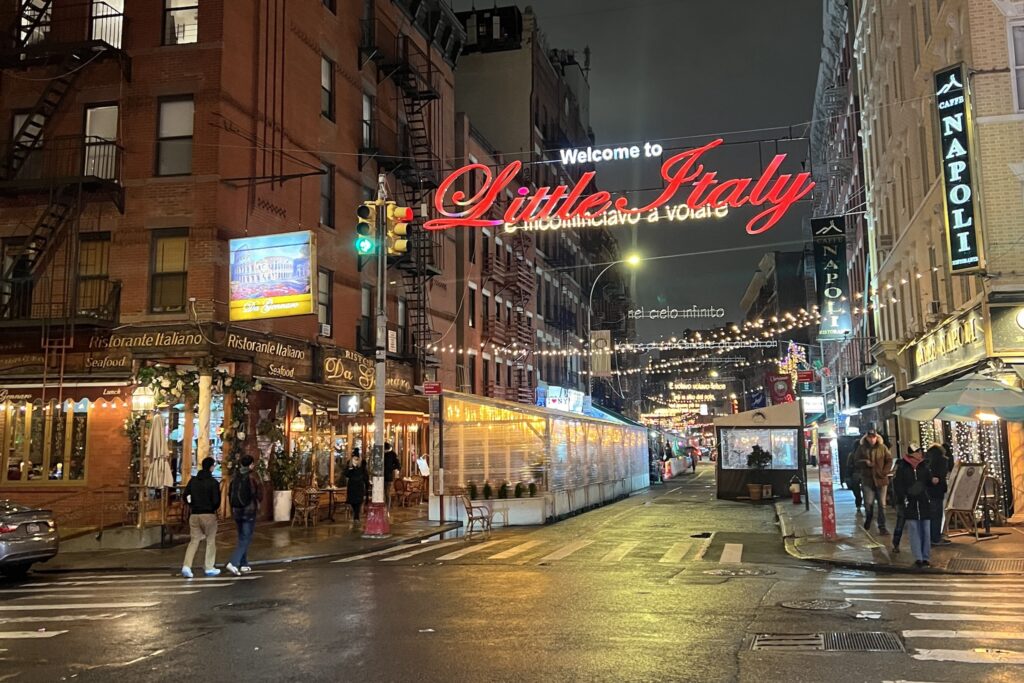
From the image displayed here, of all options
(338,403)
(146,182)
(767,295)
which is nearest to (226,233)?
(146,182)

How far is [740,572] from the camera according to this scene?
43.0 feet

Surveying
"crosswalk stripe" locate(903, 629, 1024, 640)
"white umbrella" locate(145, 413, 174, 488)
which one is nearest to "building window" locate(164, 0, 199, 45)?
"white umbrella" locate(145, 413, 174, 488)

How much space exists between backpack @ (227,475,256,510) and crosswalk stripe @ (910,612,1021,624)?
991 cm

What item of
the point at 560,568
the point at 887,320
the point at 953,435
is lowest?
the point at 560,568

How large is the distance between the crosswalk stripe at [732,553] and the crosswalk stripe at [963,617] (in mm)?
5117

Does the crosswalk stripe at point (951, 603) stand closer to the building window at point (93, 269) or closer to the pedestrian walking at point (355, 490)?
the pedestrian walking at point (355, 490)

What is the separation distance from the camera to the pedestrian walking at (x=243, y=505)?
14156 mm

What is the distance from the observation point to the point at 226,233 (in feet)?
67.3

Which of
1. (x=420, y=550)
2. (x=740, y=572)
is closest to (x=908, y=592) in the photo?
(x=740, y=572)

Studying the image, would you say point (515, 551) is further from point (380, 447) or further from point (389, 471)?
point (389, 471)

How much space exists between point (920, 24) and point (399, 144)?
16537 mm

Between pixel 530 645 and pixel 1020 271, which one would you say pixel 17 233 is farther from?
pixel 1020 271

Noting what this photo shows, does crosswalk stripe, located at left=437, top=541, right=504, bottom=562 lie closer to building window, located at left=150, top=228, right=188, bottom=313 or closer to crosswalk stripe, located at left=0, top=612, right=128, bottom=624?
crosswalk stripe, located at left=0, top=612, right=128, bottom=624

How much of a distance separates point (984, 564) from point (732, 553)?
161 inches
